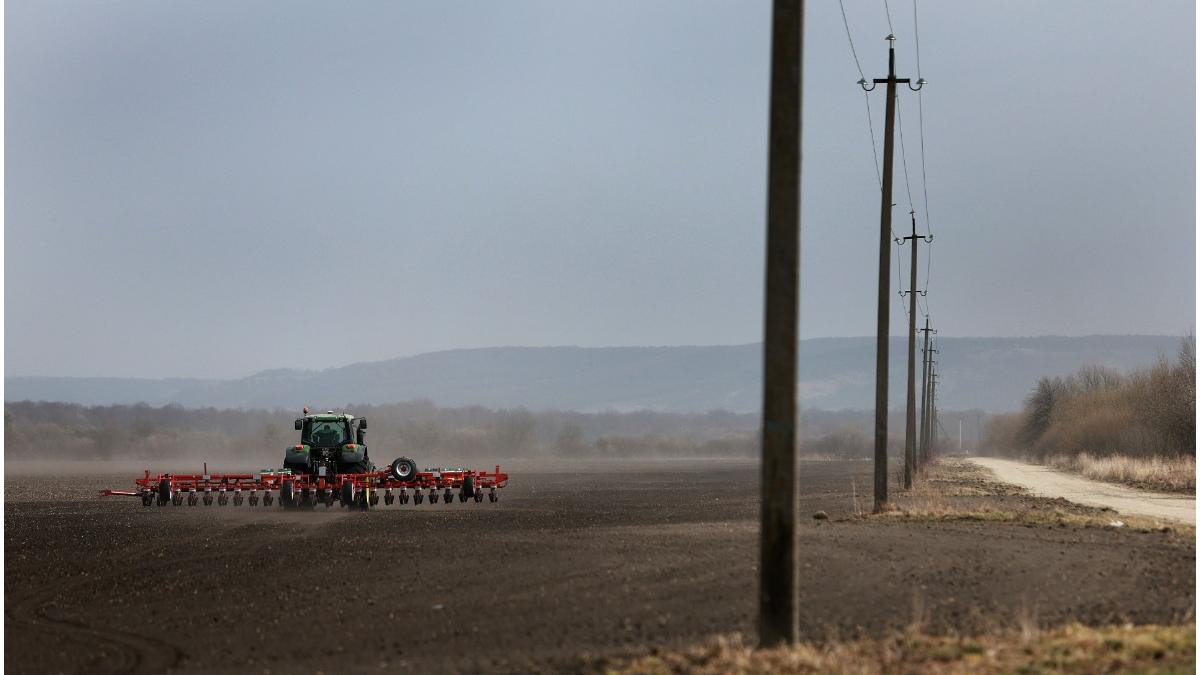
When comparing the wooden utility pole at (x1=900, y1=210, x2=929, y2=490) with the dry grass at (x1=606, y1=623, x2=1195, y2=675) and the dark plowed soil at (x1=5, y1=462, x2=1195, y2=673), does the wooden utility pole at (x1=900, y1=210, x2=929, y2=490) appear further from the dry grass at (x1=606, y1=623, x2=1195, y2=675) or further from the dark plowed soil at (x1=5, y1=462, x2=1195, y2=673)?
the dry grass at (x1=606, y1=623, x2=1195, y2=675)

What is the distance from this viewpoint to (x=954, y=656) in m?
13.1

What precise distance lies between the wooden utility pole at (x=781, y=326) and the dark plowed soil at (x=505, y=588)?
1480mm

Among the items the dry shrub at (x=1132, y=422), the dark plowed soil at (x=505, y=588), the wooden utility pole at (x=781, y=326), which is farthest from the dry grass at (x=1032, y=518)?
the dry shrub at (x=1132, y=422)

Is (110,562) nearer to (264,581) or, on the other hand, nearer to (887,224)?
(264,581)

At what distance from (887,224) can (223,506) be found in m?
19.6

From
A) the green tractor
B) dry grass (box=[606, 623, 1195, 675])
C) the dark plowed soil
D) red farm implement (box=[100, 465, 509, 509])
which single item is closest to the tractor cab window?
the green tractor

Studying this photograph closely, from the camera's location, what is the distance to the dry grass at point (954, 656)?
12.4 metres

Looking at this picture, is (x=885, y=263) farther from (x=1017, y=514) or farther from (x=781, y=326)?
(x=781, y=326)

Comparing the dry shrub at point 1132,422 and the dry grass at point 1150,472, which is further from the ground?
the dry shrub at point 1132,422

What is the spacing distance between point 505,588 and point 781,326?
7.68 m

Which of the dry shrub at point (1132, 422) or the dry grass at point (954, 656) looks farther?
the dry shrub at point (1132, 422)

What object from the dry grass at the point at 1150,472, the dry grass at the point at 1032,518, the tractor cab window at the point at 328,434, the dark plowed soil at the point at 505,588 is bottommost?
the dark plowed soil at the point at 505,588

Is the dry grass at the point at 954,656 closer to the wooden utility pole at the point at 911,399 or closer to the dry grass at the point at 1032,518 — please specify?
the dry grass at the point at 1032,518

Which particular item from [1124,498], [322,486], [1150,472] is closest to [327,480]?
[322,486]
